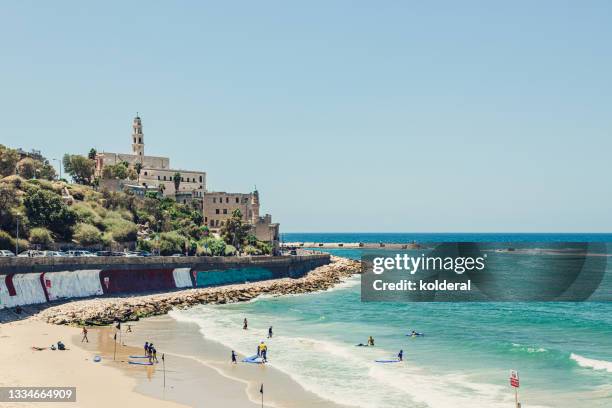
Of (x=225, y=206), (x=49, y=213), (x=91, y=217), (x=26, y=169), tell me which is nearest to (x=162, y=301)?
(x=49, y=213)

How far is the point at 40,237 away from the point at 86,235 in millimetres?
7845

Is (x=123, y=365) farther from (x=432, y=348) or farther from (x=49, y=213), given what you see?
(x=49, y=213)

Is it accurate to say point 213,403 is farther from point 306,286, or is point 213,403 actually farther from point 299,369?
point 306,286

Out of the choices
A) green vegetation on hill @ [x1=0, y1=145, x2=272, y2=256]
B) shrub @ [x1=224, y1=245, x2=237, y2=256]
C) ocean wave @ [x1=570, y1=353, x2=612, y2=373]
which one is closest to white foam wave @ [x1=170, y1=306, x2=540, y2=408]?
ocean wave @ [x1=570, y1=353, x2=612, y2=373]

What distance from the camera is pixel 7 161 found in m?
102

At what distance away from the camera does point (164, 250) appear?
324 ft

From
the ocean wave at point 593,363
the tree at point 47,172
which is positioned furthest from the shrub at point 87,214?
the ocean wave at point 593,363

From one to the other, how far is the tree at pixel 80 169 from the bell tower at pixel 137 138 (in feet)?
80.2

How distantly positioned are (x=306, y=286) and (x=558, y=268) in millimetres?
73575

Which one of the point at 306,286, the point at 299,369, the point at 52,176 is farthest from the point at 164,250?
the point at 299,369

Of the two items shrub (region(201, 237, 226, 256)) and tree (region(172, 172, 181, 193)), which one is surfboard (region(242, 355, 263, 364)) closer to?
shrub (region(201, 237, 226, 256))

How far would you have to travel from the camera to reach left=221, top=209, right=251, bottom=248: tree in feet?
389

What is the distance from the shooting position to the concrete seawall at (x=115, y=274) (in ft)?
197

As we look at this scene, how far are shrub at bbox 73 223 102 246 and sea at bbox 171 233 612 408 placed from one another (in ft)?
77.1
